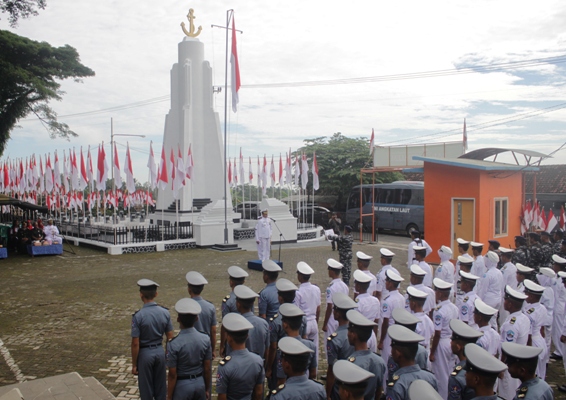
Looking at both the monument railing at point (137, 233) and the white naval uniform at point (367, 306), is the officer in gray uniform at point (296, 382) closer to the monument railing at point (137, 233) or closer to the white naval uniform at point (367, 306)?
the white naval uniform at point (367, 306)

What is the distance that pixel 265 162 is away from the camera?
23453 millimetres

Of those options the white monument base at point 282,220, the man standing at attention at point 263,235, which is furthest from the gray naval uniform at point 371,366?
the white monument base at point 282,220

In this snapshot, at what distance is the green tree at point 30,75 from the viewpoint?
17.7 meters

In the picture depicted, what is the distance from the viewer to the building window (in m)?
13.4

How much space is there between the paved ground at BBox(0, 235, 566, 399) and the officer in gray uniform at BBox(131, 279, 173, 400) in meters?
1.01

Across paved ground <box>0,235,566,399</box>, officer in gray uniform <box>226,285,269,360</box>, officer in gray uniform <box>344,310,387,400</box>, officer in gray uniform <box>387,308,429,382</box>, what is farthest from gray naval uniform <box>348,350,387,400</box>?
paved ground <box>0,235,566,399</box>

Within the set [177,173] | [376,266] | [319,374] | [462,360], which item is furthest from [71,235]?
[462,360]

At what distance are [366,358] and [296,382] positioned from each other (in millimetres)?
806

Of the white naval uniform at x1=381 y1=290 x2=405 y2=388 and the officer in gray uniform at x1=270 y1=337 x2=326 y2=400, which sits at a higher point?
the officer in gray uniform at x1=270 y1=337 x2=326 y2=400

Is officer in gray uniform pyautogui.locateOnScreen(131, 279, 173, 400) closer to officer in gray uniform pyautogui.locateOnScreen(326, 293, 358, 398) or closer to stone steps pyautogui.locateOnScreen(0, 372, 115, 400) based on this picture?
stone steps pyautogui.locateOnScreen(0, 372, 115, 400)

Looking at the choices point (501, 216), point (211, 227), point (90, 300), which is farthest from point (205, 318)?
point (211, 227)

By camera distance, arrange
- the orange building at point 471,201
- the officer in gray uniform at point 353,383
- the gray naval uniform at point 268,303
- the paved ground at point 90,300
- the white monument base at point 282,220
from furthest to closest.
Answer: the white monument base at point 282,220
the orange building at point 471,201
the paved ground at point 90,300
the gray naval uniform at point 268,303
the officer in gray uniform at point 353,383

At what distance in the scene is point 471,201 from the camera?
1302cm

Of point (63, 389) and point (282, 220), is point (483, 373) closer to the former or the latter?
point (63, 389)
